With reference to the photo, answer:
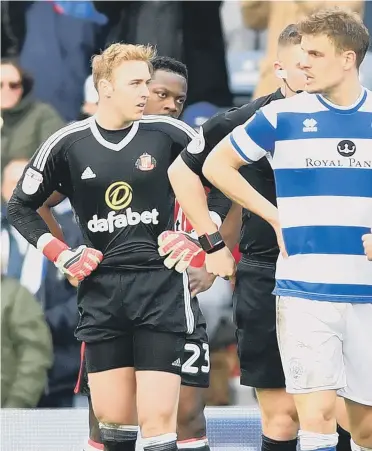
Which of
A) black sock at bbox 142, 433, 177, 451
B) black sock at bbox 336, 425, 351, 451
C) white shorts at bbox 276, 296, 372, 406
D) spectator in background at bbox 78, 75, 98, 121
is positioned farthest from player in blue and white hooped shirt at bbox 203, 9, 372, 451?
spectator in background at bbox 78, 75, 98, 121

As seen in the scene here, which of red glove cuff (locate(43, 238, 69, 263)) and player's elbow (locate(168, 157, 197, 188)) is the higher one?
player's elbow (locate(168, 157, 197, 188))

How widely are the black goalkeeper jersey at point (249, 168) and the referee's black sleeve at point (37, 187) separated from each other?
2.18ft

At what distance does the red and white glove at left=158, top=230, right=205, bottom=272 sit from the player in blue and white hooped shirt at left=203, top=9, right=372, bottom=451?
0.72 metres

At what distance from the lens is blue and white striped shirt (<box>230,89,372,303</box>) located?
15.0 feet

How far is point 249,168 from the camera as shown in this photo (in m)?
5.39

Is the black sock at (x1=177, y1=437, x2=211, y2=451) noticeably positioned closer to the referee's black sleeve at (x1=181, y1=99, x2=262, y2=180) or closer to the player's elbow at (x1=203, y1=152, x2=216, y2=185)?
the referee's black sleeve at (x1=181, y1=99, x2=262, y2=180)

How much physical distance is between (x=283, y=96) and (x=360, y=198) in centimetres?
96

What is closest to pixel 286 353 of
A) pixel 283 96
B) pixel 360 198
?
pixel 360 198

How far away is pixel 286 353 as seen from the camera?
4660 mm

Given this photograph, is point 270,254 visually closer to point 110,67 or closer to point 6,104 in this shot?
point 110,67

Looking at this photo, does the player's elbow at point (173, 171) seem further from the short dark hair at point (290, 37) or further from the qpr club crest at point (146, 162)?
the short dark hair at point (290, 37)

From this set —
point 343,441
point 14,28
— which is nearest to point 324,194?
point 343,441

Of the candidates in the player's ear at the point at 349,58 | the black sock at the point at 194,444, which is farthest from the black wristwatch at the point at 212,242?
the black sock at the point at 194,444

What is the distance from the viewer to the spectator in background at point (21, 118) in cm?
851
